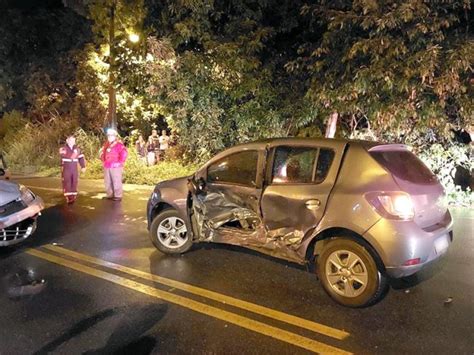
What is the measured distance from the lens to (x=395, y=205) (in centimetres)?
434

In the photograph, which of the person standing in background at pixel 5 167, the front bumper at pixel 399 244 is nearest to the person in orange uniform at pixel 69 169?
the person standing in background at pixel 5 167

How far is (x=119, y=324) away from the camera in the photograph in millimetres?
4156

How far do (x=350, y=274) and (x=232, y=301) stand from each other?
1178mm

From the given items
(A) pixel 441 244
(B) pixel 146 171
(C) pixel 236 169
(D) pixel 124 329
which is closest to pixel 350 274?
(A) pixel 441 244

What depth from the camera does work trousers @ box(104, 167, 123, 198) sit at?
413 inches

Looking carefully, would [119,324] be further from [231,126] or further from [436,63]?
[231,126]

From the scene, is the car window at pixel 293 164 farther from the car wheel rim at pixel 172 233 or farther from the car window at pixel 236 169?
the car wheel rim at pixel 172 233

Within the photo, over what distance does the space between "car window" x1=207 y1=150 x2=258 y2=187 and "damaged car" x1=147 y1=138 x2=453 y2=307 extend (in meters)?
0.01

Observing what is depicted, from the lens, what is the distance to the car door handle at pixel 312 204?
4707 millimetres

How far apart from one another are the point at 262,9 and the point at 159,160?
6.47 m

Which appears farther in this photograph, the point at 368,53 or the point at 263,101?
the point at 263,101

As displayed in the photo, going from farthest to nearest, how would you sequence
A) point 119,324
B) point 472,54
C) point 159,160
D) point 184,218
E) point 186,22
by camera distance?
point 159,160 < point 186,22 < point 472,54 < point 184,218 < point 119,324

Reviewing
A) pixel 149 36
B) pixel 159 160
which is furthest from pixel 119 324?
pixel 159 160

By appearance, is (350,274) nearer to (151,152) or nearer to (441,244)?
(441,244)
